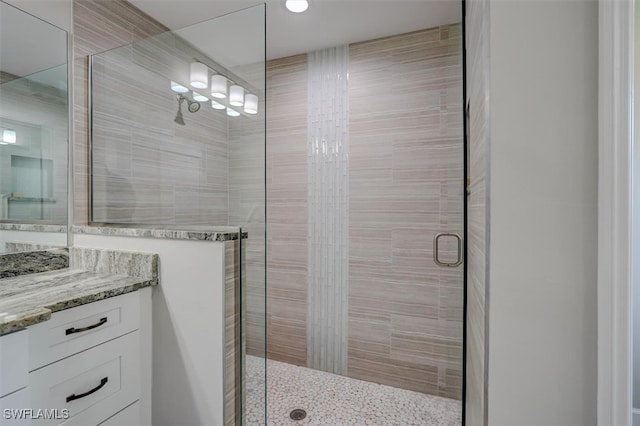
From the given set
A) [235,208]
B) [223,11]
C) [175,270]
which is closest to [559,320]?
[235,208]

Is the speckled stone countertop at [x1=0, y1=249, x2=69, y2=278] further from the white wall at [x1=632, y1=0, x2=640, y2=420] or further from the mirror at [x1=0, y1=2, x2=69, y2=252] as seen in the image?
the white wall at [x1=632, y1=0, x2=640, y2=420]

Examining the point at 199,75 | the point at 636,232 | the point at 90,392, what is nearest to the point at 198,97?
the point at 199,75

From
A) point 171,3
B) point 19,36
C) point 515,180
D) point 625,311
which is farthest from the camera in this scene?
point 171,3

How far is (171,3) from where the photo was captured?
6.08ft

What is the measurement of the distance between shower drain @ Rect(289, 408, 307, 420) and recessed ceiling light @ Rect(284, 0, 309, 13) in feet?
7.98

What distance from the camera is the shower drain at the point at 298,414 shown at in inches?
72.6

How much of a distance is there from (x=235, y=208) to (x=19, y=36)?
4.46ft

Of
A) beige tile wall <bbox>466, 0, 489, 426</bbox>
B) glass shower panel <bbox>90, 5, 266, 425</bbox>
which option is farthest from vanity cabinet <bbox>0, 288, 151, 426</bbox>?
beige tile wall <bbox>466, 0, 489, 426</bbox>

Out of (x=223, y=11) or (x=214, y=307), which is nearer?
(x=214, y=307)

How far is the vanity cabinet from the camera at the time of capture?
1001 mm

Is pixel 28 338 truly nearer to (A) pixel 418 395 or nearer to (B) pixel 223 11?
(B) pixel 223 11

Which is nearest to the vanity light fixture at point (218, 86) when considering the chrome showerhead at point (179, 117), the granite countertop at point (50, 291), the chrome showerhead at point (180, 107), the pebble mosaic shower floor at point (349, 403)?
the chrome showerhead at point (180, 107)

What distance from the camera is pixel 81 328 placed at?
1.19 meters

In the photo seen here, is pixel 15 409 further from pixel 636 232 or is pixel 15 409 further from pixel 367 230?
pixel 367 230
